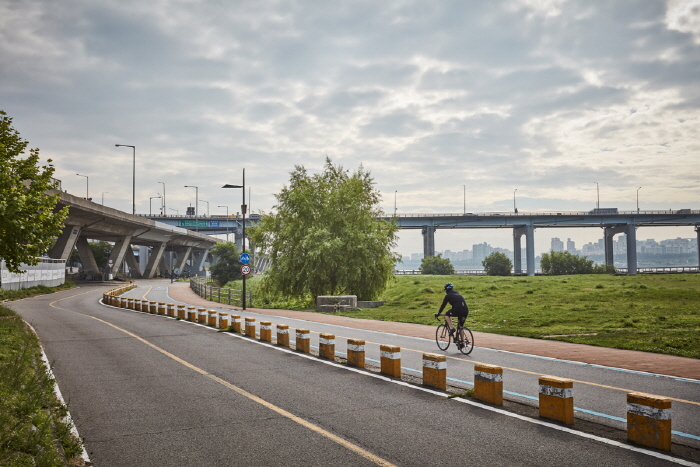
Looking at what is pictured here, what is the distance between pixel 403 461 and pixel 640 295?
27.3 meters

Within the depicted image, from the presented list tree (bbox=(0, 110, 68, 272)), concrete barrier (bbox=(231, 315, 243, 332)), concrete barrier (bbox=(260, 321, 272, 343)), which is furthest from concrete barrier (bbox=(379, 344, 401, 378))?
tree (bbox=(0, 110, 68, 272))

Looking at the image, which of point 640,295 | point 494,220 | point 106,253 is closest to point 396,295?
point 640,295

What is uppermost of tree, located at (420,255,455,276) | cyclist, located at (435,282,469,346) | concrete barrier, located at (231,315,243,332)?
tree, located at (420,255,455,276)

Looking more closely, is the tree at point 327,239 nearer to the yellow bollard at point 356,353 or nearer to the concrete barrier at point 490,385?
the yellow bollard at point 356,353

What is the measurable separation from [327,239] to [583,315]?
16.5m

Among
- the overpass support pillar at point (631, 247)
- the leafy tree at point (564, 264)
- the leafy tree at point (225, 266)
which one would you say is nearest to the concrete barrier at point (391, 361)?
the leafy tree at point (225, 266)

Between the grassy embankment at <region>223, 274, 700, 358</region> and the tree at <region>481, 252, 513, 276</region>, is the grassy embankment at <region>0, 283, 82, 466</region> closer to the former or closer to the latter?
the grassy embankment at <region>223, 274, 700, 358</region>

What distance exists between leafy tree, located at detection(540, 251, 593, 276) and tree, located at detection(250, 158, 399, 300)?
2035 inches

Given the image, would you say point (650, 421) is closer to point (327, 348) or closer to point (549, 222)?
point (327, 348)

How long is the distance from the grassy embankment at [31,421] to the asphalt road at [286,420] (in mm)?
313

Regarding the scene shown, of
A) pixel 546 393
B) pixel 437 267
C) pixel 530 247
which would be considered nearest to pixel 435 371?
pixel 546 393

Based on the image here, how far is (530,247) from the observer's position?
100125 millimetres

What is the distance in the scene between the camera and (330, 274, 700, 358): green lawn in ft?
53.7

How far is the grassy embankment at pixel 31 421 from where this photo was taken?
5.89 metres
